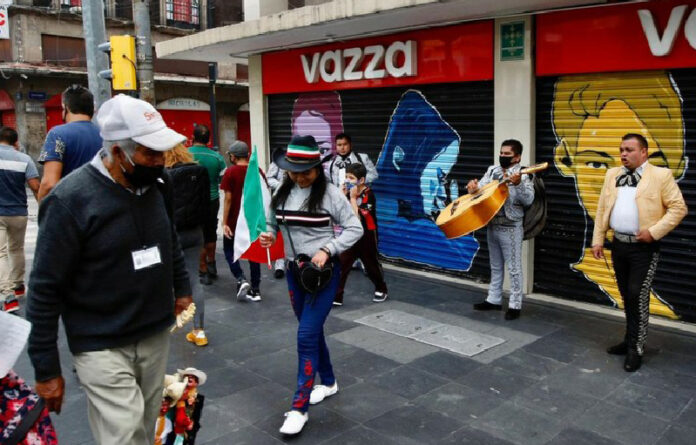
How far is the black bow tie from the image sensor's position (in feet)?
17.0

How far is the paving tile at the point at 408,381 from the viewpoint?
4938mm

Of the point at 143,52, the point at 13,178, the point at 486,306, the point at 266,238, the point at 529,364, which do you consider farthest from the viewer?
the point at 143,52

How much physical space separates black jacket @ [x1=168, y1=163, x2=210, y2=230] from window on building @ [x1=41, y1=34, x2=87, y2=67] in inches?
872

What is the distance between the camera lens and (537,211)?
654 cm

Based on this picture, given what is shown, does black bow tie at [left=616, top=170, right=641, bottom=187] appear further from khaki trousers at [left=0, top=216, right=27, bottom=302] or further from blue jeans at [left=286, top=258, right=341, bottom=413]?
khaki trousers at [left=0, top=216, right=27, bottom=302]

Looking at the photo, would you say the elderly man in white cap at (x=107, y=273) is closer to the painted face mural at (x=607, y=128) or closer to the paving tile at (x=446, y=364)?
the paving tile at (x=446, y=364)

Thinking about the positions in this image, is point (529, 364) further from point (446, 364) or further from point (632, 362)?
point (632, 362)

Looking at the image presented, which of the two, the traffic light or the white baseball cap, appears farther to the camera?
the traffic light

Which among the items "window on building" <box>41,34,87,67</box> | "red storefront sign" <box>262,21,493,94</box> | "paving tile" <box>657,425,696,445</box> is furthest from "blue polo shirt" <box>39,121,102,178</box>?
"window on building" <box>41,34,87,67</box>

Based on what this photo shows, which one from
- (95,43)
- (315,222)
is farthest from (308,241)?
(95,43)

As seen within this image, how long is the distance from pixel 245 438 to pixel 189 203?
2.28 m

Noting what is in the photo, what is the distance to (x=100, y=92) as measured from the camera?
30.7 ft

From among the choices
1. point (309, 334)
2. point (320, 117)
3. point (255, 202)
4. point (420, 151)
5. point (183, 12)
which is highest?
point (183, 12)

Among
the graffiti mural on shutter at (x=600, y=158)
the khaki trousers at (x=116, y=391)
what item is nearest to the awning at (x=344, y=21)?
the graffiti mural on shutter at (x=600, y=158)
